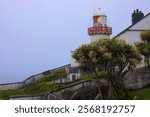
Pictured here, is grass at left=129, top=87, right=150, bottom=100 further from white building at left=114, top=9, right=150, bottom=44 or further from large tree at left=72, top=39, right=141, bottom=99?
white building at left=114, top=9, right=150, bottom=44

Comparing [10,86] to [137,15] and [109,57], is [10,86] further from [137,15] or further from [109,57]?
[109,57]

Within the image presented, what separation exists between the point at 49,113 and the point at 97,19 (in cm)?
4353

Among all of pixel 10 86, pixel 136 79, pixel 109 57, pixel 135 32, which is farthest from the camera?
pixel 10 86

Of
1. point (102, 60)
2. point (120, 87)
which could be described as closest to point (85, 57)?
A: point (102, 60)

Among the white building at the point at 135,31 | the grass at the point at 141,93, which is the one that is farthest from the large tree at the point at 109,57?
the white building at the point at 135,31

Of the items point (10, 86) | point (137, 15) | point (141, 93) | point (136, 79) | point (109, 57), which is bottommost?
point (10, 86)

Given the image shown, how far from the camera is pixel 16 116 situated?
347 cm

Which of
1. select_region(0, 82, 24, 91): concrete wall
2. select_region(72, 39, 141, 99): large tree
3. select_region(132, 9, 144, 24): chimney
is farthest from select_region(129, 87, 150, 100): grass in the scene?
select_region(0, 82, 24, 91): concrete wall

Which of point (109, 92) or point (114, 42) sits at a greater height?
point (114, 42)

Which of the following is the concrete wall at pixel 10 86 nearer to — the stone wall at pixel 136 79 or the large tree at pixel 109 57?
the stone wall at pixel 136 79

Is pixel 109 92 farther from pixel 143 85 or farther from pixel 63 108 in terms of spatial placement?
pixel 63 108

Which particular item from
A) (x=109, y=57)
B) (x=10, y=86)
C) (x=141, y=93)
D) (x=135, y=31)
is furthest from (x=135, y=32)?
(x=10, y=86)

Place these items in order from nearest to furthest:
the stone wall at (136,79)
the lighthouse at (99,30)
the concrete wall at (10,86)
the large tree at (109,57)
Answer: the large tree at (109,57) < the stone wall at (136,79) < the concrete wall at (10,86) < the lighthouse at (99,30)

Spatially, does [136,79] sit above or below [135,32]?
below
